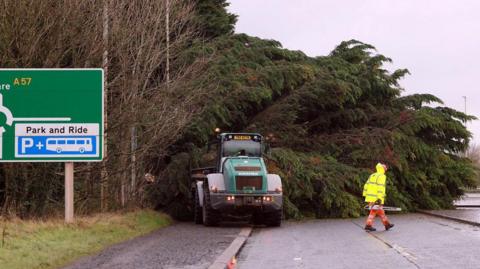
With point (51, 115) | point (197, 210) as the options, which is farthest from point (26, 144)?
point (197, 210)

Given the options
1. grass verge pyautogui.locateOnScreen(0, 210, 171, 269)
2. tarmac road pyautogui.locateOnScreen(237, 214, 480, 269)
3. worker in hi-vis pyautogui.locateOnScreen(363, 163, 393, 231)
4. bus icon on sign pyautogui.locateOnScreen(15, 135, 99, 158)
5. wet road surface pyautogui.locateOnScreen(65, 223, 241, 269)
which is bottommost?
tarmac road pyautogui.locateOnScreen(237, 214, 480, 269)

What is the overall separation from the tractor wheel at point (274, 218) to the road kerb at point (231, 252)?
8.99 feet

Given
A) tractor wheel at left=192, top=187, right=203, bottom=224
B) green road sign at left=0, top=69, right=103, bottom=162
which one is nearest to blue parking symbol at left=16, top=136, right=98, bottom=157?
green road sign at left=0, top=69, right=103, bottom=162

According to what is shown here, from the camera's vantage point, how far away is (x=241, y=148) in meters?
22.6

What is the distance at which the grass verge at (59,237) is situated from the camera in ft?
36.3

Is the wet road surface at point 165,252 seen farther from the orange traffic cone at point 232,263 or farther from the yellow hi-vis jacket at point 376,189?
the yellow hi-vis jacket at point 376,189

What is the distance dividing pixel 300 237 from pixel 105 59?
7.59m

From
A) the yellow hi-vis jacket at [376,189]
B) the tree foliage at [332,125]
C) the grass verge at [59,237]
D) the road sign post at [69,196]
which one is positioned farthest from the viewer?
the tree foliage at [332,125]

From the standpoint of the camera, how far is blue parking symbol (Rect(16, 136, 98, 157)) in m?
16.5

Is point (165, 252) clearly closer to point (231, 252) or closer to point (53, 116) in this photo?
point (231, 252)

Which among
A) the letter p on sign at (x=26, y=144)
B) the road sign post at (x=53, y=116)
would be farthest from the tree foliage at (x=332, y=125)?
the letter p on sign at (x=26, y=144)

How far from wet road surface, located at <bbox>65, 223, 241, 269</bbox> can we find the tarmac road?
28.4 inches

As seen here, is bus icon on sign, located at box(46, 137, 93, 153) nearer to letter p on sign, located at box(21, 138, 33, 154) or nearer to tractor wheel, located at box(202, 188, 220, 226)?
letter p on sign, located at box(21, 138, 33, 154)

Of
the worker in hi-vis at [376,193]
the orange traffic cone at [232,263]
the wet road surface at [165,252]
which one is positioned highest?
the worker in hi-vis at [376,193]
